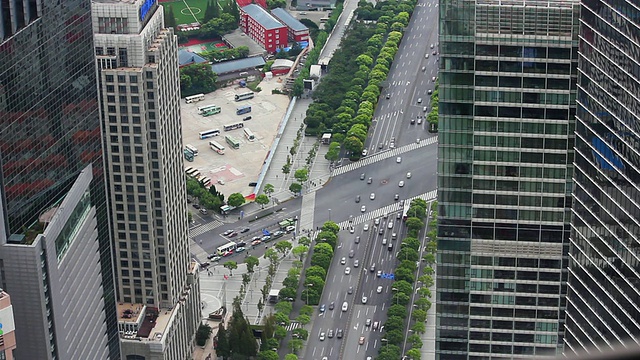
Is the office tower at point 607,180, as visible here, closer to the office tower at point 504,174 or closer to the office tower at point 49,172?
the office tower at point 504,174

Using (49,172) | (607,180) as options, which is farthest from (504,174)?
(49,172)

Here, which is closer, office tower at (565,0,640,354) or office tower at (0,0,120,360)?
office tower at (565,0,640,354)

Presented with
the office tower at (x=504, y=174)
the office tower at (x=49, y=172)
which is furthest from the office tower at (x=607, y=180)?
the office tower at (x=49, y=172)

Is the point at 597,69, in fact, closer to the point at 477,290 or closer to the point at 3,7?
the point at 477,290

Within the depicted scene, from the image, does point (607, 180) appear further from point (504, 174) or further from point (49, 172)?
point (49, 172)

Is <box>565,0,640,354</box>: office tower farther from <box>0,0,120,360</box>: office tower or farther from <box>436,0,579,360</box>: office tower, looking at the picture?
<box>0,0,120,360</box>: office tower

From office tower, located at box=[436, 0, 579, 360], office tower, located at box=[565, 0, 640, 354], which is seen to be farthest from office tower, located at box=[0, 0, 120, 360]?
office tower, located at box=[565, 0, 640, 354]

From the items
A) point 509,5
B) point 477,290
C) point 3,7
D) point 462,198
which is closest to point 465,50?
point 509,5
